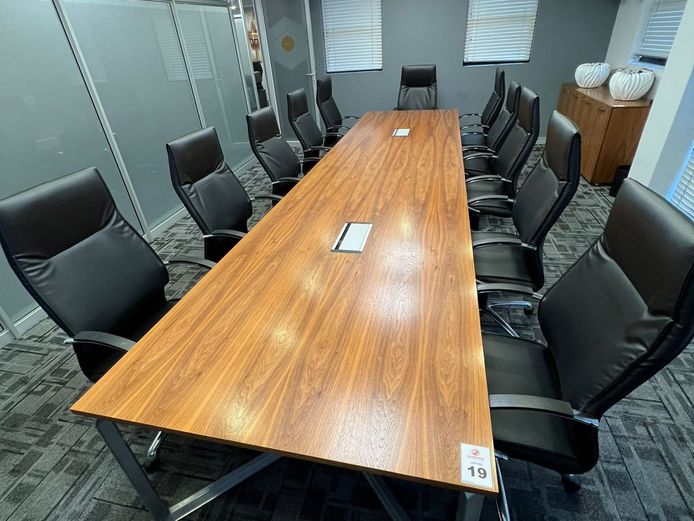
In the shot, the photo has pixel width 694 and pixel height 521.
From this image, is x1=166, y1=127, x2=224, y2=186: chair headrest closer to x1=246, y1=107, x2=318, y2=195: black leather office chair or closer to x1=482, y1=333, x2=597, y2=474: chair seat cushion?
x1=246, y1=107, x2=318, y2=195: black leather office chair

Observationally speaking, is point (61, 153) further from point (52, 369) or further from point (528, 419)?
point (528, 419)

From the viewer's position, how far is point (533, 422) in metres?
1.07

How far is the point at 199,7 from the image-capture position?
3789 millimetres

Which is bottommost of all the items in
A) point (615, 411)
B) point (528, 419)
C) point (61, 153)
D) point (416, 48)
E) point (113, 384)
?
point (615, 411)

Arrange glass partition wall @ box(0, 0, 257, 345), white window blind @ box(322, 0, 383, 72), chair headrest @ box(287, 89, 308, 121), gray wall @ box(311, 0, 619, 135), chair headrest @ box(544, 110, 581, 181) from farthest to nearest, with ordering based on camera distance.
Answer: white window blind @ box(322, 0, 383, 72)
gray wall @ box(311, 0, 619, 135)
chair headrest @ box(287, 89, 308, 121)
glass partition wall @ box(0, 0, 257, 345)
chair headrest @ box(544, 110, 581, 181)

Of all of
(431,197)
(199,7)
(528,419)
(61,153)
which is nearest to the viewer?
(528,419)

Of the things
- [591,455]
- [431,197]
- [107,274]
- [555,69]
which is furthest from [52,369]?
[555,69]

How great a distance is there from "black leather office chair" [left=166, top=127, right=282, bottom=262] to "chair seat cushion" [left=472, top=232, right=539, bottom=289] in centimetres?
119

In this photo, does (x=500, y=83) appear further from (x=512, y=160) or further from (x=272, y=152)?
(x=272, y=152)

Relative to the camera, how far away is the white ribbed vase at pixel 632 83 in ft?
10.6

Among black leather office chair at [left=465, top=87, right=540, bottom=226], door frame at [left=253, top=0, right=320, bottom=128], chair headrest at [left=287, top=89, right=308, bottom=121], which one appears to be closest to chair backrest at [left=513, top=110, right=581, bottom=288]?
black leather office chair at [left=465, top=87, right=540, bottom=226]

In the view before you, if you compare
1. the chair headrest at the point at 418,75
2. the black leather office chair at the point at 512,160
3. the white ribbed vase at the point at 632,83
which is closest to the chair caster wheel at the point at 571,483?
the black leather office chair at the point at 512,160

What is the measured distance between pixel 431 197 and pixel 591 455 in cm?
131

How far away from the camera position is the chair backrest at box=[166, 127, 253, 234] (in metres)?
1.78
